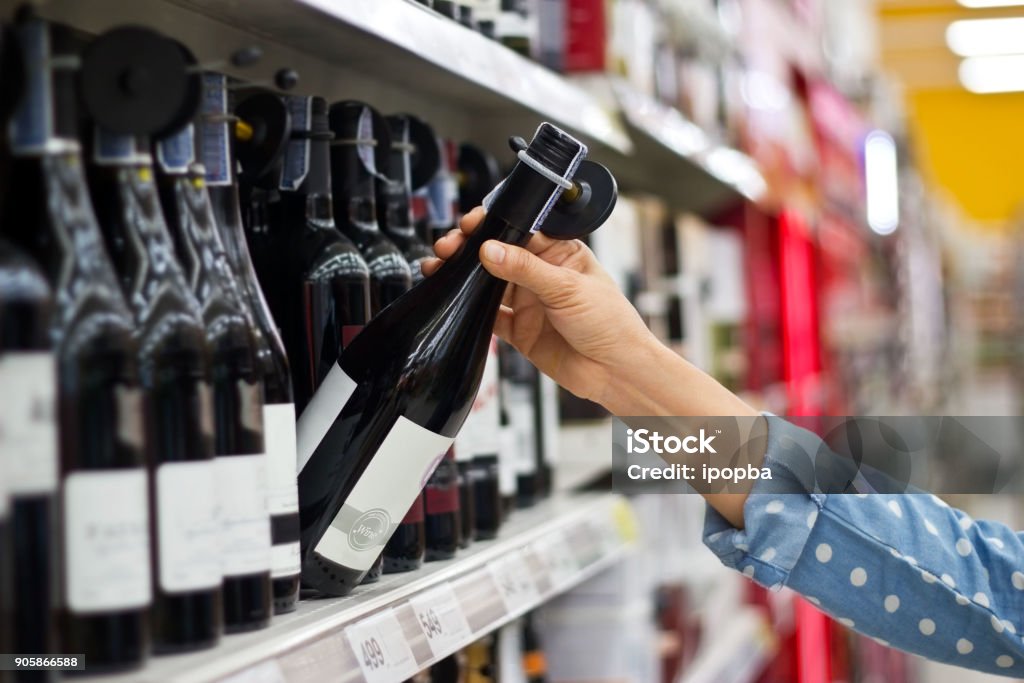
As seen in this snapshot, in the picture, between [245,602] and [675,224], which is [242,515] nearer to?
[245,602]

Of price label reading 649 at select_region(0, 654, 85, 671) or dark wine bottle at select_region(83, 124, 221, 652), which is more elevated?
dark wine bottle at select_region(83, 124, 221, 652)

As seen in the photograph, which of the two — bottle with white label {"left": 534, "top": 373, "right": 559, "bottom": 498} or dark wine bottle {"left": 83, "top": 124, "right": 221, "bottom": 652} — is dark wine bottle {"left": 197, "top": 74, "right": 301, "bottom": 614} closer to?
dark wine bottle {"left": 83, "top": 124, "right": 221, "bottom": 652}

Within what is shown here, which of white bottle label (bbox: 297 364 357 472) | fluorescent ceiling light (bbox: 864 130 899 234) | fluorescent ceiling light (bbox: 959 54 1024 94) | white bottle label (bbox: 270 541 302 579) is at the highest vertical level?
fluorescent ceiling light (bbox: 959 54 1024 94)

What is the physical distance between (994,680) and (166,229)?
5153mm

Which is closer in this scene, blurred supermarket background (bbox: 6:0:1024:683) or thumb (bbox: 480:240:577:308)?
thumb (bbox: 480:240:577:308)

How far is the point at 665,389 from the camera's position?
129 cm

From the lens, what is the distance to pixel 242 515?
2.72 ft

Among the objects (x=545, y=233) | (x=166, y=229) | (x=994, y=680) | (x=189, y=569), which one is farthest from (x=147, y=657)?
(x=994, y=680)

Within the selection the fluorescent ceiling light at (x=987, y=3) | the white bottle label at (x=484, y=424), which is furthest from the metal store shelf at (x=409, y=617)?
the fluorescent ceiling light at (x=987, y=3)

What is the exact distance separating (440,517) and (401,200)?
0.33m

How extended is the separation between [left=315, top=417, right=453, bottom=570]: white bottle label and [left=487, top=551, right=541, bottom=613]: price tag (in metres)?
0.23

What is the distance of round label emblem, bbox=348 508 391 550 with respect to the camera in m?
1.00

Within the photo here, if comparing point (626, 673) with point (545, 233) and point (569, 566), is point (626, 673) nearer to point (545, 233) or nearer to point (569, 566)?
point (569, 566)

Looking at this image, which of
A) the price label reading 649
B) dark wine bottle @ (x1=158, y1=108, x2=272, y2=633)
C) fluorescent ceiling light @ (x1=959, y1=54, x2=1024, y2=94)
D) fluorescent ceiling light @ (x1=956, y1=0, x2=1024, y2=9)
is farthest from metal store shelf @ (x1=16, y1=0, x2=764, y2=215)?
fluorescent ceiling light @ (x1=959, y1=54, x2=1024, y2=94)
